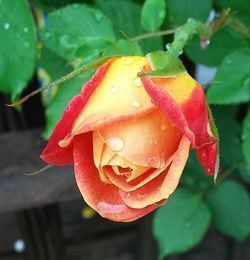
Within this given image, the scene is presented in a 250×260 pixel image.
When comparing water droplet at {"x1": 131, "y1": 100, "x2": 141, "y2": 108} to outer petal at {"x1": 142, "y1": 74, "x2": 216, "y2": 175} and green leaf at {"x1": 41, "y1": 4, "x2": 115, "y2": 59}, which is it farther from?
green leaf at {"x1": 41, "y1": 4, "x2": 115, "y2": 59}

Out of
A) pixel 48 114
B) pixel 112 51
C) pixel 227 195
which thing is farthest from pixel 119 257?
pixel 112 51

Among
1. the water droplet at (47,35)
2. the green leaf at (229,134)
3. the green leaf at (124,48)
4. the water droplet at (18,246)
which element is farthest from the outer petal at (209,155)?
the water droplet at (18,246)

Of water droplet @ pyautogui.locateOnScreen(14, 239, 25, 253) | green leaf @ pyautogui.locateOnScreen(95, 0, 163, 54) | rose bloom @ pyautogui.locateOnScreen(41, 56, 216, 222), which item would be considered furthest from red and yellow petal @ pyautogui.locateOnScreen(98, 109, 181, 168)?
water droplet @ pyautogui.locateOnScreen(14, 239, 25, 253)

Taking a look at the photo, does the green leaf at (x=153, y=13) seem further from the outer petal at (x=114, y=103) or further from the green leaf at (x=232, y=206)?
the green leaf at (x=232, y=206)

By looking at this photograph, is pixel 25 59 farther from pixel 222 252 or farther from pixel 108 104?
pixel 222 252

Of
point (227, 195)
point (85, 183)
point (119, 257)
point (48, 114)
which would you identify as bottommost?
point (119, 257)

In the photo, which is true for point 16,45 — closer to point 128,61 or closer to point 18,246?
point 128,61
